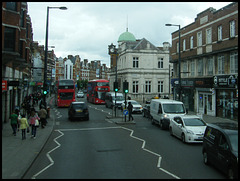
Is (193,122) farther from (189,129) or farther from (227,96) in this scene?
(227,96)

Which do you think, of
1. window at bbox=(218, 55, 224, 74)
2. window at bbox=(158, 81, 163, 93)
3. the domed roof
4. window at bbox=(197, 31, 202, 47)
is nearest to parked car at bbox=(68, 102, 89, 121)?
window at bbox=(218, 55, 224, 74)

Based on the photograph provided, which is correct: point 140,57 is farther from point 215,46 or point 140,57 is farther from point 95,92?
point 215,46

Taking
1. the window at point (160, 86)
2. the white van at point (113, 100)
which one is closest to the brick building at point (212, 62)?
the white van at point (113, 100)

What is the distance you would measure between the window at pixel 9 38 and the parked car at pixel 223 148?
1423 cm

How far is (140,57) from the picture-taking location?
174ft

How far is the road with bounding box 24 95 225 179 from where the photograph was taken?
788cm

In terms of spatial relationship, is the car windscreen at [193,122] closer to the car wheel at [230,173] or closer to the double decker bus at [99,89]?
the car wheel at [230,173]

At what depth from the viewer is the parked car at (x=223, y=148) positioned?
6.91 metres

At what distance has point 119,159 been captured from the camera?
9672mm

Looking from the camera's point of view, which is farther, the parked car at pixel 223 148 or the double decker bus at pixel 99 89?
the double decker bus at pixel 99 89

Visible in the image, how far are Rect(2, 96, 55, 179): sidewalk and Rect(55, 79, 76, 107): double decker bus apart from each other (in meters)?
18.1

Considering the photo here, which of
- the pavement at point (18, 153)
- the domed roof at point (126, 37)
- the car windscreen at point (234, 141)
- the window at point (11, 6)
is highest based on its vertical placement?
the domed roof at point (126, 37)

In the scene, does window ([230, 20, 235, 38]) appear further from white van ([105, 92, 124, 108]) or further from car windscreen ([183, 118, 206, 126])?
white van ([105, 92, 124, 108])

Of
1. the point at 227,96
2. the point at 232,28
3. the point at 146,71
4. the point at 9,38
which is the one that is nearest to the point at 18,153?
the point at 9,38
